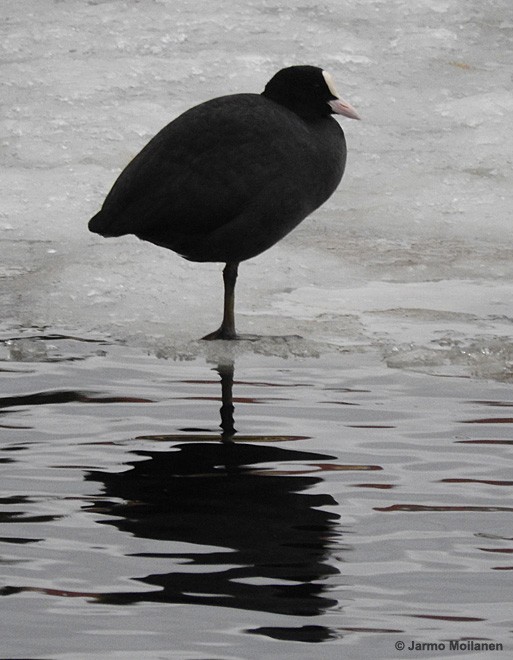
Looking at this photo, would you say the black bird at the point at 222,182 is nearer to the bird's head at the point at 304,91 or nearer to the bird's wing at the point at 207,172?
the bird's wing at the point at 207,172

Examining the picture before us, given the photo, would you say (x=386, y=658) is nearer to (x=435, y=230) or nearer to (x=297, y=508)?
(x=297, y=508)

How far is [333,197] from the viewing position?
328 inches

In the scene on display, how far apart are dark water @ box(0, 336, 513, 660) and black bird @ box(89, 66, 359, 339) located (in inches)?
22.0

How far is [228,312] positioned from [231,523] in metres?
2.23

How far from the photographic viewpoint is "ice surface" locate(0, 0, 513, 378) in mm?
6340

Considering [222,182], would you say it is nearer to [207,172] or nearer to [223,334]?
[207,172]

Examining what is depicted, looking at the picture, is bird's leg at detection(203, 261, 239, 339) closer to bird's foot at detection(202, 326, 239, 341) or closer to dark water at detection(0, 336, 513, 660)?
bird's foot at detection(202, 326, 239, 341)

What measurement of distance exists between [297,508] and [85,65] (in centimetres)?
671

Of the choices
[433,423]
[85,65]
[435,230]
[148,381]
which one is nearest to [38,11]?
[85,65]

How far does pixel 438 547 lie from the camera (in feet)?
12.0

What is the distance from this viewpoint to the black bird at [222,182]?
225 inches

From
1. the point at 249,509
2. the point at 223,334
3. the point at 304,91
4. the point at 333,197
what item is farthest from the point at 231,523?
the point at 333,197

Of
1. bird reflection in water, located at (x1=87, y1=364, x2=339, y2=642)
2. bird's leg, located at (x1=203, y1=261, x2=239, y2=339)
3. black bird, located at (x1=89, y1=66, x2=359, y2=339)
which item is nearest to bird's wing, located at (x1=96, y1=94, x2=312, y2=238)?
black bird, located at (x1=89, y1=66, x2=359, y2=339)

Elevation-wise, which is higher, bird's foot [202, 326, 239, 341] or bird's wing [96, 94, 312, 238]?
bird's wing [96, 94, 312, 238]
